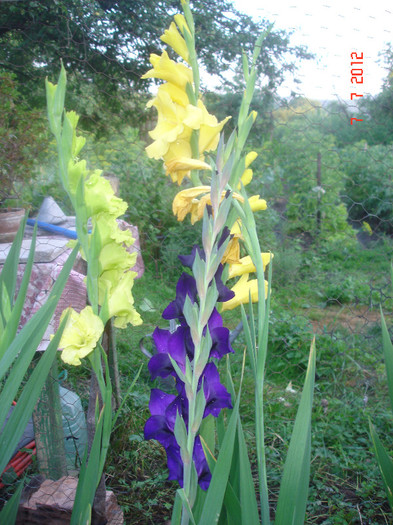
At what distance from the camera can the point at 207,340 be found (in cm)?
41

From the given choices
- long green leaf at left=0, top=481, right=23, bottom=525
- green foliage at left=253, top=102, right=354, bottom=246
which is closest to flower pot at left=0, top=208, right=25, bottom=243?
long green leaf at left=0, top=481, right=23, bottom=525

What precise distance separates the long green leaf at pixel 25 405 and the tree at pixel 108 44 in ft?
5.64

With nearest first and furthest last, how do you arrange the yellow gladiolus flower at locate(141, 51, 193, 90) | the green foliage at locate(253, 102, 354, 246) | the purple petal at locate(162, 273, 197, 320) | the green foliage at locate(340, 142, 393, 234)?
the purple petal at locate(162, 273, 197, 320) → the yellow gladiolus flower at locate(141, 51, 193, 90) → the green foliage at locate(253, 102, 354, 246) → the green foliage at locate(340, 142, 393, 234)

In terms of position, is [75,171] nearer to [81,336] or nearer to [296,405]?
[81,336]

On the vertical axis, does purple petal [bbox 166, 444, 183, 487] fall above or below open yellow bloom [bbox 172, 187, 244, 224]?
below

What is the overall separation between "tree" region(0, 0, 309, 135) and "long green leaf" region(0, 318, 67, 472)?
172cm

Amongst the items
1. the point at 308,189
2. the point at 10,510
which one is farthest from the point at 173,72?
the point at 308,189

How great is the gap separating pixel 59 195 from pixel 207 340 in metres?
2.63

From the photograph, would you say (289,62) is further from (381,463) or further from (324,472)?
(381,463)

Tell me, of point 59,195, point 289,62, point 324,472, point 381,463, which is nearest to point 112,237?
point 381,463

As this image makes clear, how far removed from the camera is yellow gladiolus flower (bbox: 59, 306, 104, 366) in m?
0.57

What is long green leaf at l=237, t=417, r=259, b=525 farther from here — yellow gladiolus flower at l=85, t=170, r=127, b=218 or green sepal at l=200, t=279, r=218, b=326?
yellow gladiolus flower at l=85, t=170, r=127, b=218

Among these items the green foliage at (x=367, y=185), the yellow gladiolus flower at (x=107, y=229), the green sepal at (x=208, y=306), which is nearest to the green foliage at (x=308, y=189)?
the green foliage at (x=367, y=185)

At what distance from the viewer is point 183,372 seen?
49cm
